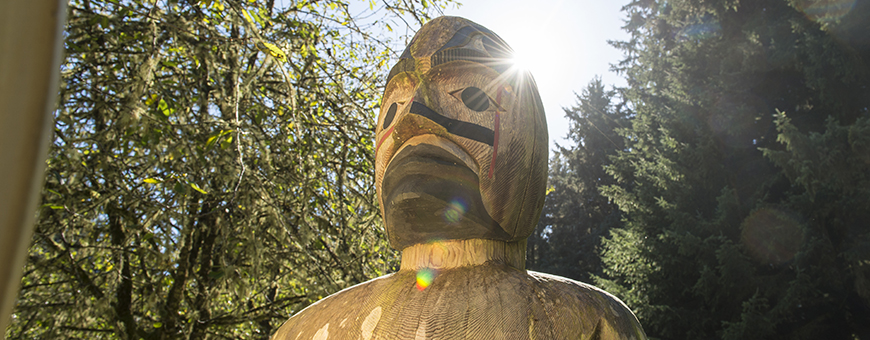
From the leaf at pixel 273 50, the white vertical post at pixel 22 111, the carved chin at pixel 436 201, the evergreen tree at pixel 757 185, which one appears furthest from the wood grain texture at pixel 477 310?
the evergreen tree at pixel 757 185

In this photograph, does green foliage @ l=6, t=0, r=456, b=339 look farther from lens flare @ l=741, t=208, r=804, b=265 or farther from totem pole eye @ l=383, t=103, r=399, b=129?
lens flare @ l=741, t=208, r=804, b=265

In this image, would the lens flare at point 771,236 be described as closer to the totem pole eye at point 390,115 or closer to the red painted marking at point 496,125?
the red painted marking at point 496,125

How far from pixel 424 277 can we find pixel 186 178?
245cm

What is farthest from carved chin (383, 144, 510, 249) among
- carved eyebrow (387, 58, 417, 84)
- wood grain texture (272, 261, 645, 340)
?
carved eyebrow (387, 58, 417, 84)

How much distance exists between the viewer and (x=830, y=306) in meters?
7.52

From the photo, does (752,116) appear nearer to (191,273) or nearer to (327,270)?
(327,270)

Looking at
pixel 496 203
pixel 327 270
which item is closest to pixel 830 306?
pixel 327 270

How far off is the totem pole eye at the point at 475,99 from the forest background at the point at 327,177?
126cm

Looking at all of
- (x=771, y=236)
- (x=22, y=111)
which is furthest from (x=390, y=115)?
(x=771, y=236)

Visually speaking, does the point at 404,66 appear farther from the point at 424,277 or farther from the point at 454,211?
the point at 424,277

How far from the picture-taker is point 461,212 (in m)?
1.41

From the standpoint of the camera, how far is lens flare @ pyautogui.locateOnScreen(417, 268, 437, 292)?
4.33 feet

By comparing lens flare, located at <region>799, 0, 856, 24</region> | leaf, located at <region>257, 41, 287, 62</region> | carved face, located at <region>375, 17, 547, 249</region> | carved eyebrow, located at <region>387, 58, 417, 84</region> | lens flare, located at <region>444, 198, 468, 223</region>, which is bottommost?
lens flare, located at <region>444, 198, 468, 223</region>

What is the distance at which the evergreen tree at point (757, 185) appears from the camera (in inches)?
291
